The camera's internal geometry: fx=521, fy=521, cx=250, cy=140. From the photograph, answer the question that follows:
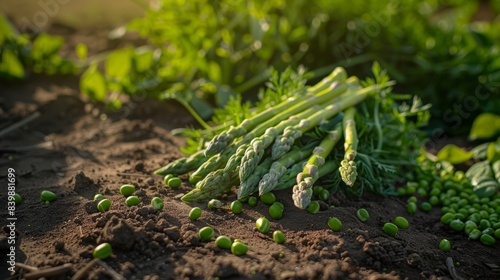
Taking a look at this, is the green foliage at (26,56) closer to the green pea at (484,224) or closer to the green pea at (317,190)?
the green pea at (317,190)

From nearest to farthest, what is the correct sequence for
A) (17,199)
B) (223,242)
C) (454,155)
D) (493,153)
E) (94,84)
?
1. (223,242)
2. (17,199)
3. (493,153)
4. (454,155)
5. (94,84)

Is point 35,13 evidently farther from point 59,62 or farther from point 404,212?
point 404,212

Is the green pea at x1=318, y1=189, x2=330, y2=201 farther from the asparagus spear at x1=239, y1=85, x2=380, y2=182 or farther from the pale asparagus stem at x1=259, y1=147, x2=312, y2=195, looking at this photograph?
the asparagus spear at x1=239, y1=85, x2=380, y2=182

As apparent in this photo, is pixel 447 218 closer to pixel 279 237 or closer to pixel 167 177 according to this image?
pixel 279 237

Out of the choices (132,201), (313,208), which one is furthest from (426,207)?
(132,201)

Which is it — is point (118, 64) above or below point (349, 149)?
above

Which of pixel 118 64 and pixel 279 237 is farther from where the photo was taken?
pixel 118 64

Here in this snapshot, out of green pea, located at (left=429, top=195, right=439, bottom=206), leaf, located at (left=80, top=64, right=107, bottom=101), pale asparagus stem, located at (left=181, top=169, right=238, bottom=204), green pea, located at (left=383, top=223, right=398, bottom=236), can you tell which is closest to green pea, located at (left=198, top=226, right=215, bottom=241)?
pale asparagus stem, located at (left=181, top=169, right=238, bottom=204)

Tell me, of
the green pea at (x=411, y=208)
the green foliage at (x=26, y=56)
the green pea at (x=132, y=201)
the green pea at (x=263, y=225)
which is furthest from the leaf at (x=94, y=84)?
the green pea at (x=411, y=208)
